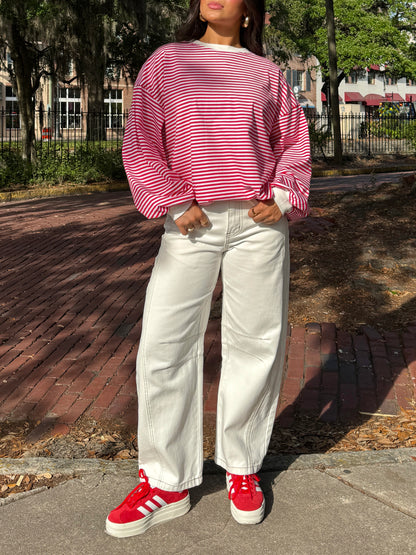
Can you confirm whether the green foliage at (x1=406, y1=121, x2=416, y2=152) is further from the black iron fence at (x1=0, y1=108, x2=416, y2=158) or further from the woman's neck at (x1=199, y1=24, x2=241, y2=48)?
the woman's neck at (x1=199, y1=24, x2=241, y2=48)

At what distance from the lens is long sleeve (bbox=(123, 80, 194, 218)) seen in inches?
92.0

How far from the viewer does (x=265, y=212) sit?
237 cm

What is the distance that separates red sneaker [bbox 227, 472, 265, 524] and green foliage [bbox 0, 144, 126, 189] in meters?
12.8

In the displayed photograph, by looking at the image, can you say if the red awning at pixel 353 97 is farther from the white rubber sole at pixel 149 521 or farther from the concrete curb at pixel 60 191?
the white rubber sole at pixel 149 521

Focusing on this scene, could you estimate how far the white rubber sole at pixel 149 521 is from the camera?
2.40m

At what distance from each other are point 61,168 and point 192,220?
44.3 feet

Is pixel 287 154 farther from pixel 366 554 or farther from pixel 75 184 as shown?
pixel 75 184

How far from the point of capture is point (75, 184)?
15.1m

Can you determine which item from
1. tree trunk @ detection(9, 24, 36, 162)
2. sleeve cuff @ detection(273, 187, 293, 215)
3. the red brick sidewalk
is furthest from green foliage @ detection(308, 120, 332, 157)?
sleeve cuff @ detection(273, 187, 293, 215)

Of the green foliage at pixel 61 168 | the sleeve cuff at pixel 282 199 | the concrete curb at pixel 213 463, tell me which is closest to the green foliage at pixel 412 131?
the green foliage at pixel 61 168

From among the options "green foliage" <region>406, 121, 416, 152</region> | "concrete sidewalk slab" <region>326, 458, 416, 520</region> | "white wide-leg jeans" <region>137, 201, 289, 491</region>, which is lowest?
"concrete sidewalk slab" <region>326, 458, 416, 520</region>

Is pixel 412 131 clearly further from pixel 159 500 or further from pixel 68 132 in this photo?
pixel 159 500

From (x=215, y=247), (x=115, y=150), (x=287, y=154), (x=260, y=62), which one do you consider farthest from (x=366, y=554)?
(x=115, y=150)

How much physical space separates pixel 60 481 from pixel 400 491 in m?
1.31
